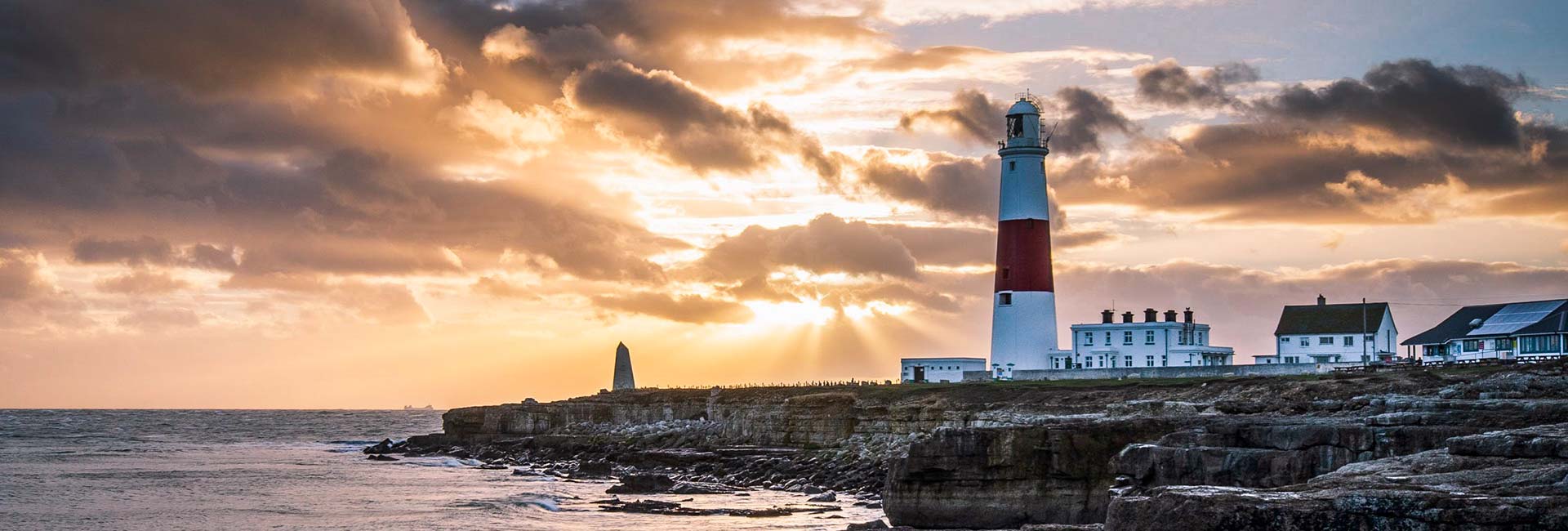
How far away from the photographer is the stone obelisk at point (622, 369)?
102m

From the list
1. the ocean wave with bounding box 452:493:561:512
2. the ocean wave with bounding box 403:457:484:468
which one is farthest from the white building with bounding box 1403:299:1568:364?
the ocean wave with bounding box 403:457:484:468

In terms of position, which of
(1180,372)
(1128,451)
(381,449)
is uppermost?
(1180,372)

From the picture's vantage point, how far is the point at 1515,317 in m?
63.6

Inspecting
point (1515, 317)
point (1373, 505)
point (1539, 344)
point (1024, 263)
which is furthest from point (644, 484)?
point (1515, 317)

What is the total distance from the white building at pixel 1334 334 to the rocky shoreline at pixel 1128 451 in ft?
55.1

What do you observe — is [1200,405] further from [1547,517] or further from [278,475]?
[278,475]

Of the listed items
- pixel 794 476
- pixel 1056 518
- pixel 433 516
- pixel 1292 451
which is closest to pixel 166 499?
pixel 433 516

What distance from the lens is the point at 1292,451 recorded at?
26.4 m

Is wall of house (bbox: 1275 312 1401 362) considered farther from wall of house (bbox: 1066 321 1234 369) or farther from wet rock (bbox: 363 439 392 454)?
wet rock (bbox: 363 439 392 454)

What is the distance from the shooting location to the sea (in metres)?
38.7

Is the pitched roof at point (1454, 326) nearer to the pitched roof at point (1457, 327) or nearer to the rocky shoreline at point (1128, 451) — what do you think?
the pitched roof at point (1457, 327)

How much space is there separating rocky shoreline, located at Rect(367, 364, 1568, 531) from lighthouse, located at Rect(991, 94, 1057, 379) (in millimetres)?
6823

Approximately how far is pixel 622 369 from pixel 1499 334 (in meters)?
59.2

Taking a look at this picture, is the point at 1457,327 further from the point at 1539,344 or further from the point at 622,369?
the point at 622,369
